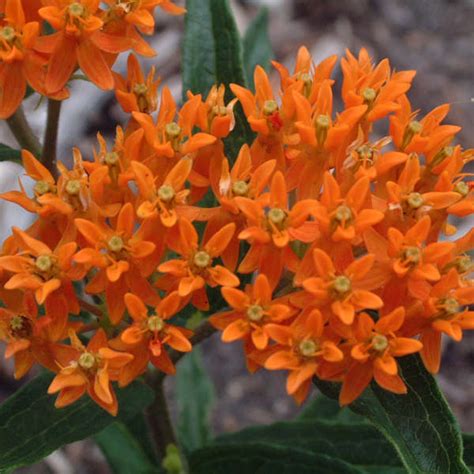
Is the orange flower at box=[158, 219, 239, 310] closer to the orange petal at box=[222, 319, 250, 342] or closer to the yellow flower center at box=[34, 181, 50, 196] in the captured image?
the orange petal at box=[222, 319, 250, 342]

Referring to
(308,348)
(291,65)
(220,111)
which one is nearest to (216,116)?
(220,111)

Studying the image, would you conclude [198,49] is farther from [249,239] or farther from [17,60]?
[249,239]

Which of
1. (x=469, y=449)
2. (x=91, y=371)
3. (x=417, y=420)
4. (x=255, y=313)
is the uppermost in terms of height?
(x=255, y=313)

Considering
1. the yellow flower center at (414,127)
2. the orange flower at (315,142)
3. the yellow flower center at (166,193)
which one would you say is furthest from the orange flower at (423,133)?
the yellow flower center at (166,193)

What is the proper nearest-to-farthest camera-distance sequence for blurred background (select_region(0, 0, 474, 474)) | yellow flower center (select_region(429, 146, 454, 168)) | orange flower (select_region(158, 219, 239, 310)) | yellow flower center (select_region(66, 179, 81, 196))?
orange flower (select_region(158, 219, 239, 310)), yellow flower center (select_region(66, 179, 81, 196)), yellow flower center (select_region(429, 146, 454, 168)), blurred background (select_region(0, 0, 474, 474))

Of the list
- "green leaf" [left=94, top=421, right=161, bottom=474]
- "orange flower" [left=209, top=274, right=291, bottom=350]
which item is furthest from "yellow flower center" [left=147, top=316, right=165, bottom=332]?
"green leaf" [left=94, top=421, right=161, bottom=474]

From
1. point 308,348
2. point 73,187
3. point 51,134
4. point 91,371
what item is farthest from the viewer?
point 51,134
